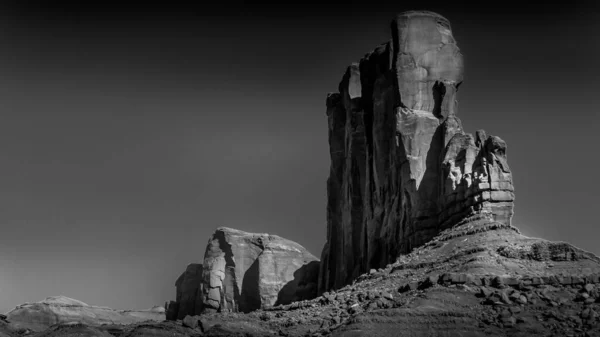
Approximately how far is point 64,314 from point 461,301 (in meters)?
64.5

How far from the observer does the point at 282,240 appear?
11219cm

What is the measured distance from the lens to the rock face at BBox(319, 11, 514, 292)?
7519 centimetres

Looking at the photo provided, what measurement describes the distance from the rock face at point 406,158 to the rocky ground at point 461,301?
376 cm

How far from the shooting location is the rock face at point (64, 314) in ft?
376

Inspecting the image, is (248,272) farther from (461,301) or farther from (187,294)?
(461,301)

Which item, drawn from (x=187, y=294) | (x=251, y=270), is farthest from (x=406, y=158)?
(x=187, y=294)

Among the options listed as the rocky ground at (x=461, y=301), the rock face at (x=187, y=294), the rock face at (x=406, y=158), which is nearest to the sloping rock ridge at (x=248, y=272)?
the rock face at (x=187, y=294)

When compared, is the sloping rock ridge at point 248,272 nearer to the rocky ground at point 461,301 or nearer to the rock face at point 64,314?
the rock face at point 64,314

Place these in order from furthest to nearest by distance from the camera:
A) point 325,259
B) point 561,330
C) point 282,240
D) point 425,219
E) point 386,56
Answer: point 282,240
point 325,259
point 386,56
point 425,219
point 561,330

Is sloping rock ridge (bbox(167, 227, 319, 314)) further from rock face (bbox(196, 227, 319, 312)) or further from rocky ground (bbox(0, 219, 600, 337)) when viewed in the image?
rocky ground (bbox(0, 219, 600, 337))

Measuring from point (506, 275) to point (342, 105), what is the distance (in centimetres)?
4052

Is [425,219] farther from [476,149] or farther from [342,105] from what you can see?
[342,105]

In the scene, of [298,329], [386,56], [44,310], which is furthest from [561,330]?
[44,310]

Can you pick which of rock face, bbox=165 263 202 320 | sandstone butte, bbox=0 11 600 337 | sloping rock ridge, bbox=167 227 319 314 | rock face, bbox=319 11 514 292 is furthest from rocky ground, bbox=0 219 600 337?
rock face, bbox=165 263 202 320
